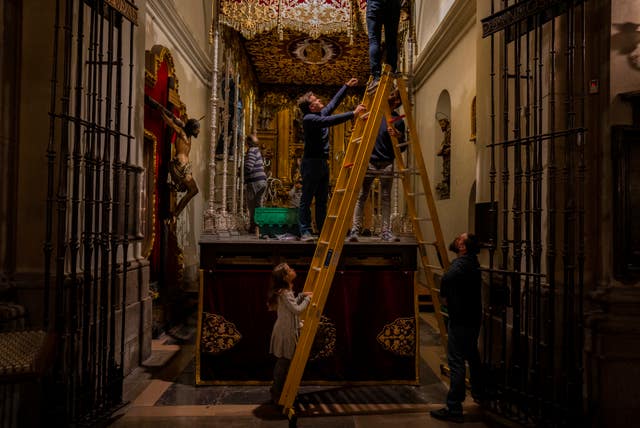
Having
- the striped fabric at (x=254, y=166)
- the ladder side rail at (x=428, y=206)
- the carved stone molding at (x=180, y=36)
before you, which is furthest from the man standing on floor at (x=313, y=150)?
the carved stone molding at (x=180, y=36)

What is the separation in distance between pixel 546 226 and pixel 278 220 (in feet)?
8.72

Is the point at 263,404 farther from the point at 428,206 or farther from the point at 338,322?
the point at 428,206

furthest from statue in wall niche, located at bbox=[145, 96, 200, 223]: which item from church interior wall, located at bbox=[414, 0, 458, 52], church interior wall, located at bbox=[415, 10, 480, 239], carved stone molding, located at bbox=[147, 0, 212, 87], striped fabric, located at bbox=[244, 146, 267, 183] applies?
church interior wall, located at bbox=[414, 0, 458, 52]

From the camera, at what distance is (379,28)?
5.05m

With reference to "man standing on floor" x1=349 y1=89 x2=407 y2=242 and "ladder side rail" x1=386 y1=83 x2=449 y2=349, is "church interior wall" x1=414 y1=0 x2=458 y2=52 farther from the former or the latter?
"ladder side rail" x1=386 y1=83 x2=449 y2=349

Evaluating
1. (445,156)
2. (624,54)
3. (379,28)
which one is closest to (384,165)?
(379,28)

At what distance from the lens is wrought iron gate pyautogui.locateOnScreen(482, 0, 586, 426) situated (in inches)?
135

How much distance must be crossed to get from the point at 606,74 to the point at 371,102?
2041 mm

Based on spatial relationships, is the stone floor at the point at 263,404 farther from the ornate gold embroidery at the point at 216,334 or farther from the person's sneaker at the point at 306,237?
the person's sneaker at the point at 306,237

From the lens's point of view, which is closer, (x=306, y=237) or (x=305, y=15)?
(x=306, y=237)

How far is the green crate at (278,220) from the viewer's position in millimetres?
5168

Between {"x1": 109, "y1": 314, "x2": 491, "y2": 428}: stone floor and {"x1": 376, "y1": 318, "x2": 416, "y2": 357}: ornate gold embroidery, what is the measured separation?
36cm

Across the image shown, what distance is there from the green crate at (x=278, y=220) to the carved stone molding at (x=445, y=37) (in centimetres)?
431

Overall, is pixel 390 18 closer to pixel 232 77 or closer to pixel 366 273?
pixel 366 273
